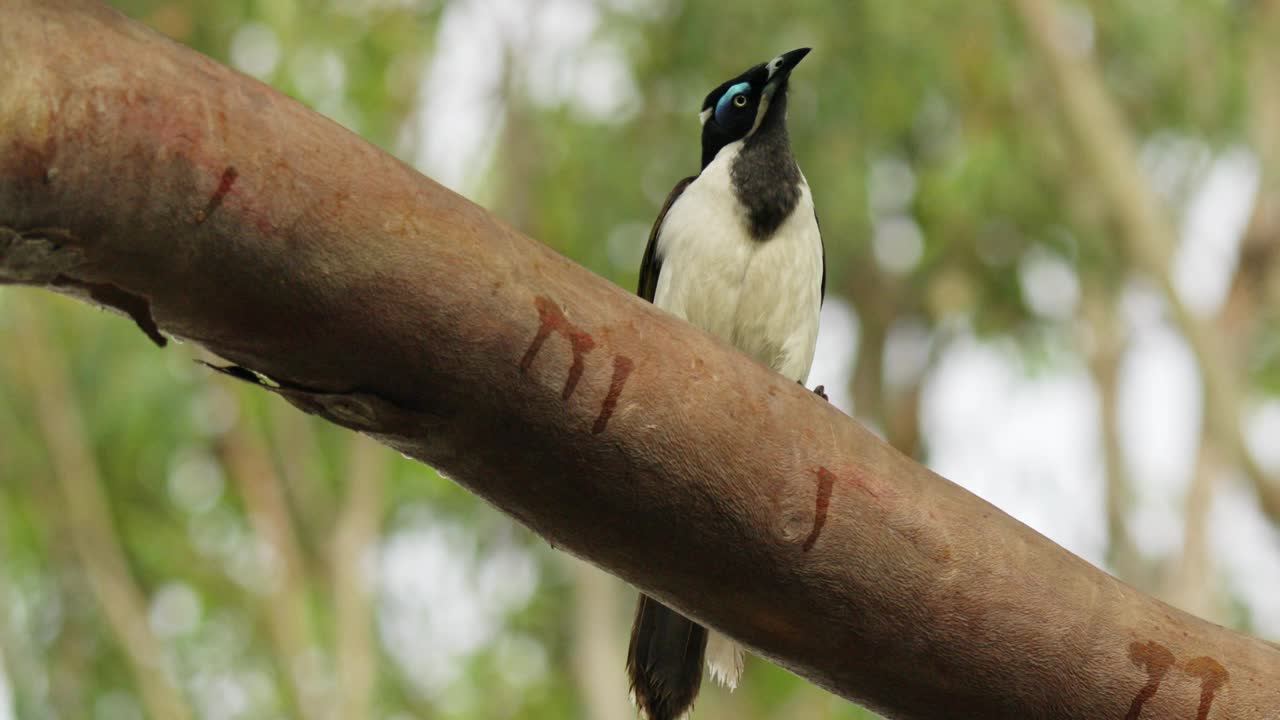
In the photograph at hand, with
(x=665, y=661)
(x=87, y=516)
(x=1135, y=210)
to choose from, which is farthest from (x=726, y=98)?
(x=87, y=516)

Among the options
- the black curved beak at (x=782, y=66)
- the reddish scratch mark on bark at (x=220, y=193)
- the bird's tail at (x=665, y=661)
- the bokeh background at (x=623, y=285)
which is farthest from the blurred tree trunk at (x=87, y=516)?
the reddish scratch mark on bark at (x=220, y=193)

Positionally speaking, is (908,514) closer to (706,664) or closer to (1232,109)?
(706,664)

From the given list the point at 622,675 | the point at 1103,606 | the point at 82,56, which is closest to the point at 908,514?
the point at 1103,606

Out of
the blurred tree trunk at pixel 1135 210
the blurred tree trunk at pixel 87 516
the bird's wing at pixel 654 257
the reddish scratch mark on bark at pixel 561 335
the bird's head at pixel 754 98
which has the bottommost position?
the reddish scratch mark on bark at pixel 561 335

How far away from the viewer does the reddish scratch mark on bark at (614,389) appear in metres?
1.65

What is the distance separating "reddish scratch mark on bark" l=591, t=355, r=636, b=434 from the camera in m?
1.65

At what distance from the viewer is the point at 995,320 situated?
762cm

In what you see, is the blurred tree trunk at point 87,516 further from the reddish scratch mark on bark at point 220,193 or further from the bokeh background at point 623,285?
the reddish scratch mark on bark at point 220,193

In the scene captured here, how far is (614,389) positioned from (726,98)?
210 centimetres

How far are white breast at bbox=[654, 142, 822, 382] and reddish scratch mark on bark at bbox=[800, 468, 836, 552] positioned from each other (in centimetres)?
155

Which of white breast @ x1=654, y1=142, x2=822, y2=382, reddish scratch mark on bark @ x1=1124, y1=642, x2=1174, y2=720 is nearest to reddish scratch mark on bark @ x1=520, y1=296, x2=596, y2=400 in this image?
reddish scratch mark on bark @ x1=1124, y1=642, x2=1174, y2=720

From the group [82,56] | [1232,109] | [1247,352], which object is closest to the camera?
[82,56]

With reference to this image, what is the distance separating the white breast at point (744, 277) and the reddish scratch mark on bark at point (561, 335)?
1711 mm

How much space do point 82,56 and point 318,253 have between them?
0.96 ft
